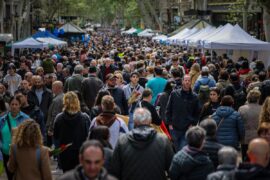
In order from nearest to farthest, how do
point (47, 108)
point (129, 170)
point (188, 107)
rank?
point (129, 170)
point (188, 107)
point (47, 108)

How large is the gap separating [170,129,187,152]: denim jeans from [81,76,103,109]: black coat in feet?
10.7

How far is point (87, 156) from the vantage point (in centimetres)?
533

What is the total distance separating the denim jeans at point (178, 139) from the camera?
11.1m

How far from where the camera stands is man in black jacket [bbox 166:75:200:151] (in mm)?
11039

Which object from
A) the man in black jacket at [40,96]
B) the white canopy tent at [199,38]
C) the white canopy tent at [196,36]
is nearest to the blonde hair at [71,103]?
the man in black jacket at [40,96]

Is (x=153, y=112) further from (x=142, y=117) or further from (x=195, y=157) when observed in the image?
(x=195, y=157)

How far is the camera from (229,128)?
958 cm

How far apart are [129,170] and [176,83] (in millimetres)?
6491

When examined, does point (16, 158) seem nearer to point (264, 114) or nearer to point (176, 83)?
point (264, 114)

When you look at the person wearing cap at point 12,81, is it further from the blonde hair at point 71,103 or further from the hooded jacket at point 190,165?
the hooded jacket at point 190,165

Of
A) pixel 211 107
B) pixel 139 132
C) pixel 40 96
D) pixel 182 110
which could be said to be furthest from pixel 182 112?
pixel 139 132

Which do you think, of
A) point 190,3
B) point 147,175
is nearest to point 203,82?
point 147,175

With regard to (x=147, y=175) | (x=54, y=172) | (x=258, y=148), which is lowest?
(x=54, y=172)

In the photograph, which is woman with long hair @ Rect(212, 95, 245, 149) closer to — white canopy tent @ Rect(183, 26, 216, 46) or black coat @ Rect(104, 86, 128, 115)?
black coat @ Rect(104, 86, 128, 115)
